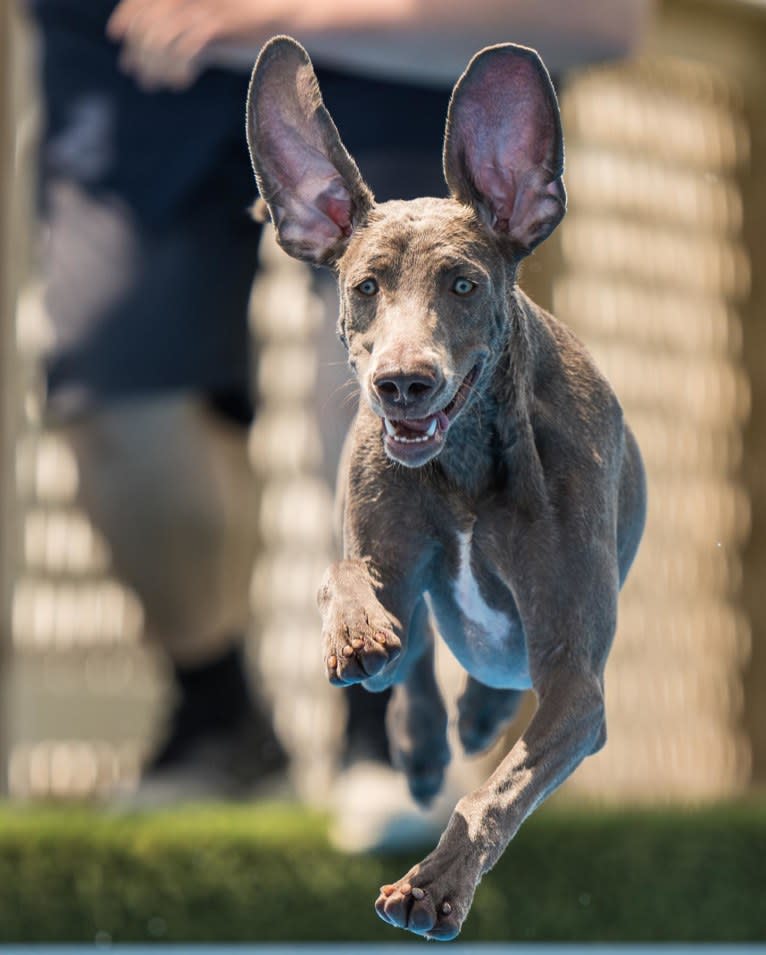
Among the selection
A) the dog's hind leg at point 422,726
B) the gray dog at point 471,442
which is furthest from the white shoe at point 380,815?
the gray dog at point 471,442

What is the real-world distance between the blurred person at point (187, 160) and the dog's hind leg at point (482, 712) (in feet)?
1.62

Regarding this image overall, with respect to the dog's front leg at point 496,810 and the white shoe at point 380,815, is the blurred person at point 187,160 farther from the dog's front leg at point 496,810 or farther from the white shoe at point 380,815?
the dog's front leg at point 496,810

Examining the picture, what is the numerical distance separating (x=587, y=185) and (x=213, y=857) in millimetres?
1365

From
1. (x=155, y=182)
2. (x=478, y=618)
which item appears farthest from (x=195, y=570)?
(x=478, y=618)

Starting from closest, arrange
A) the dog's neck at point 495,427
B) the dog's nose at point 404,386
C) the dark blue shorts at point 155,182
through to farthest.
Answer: the dog's nose at point 404,386 < the dog's neck at point 495,427 < the dark blue shorts at point 155,182

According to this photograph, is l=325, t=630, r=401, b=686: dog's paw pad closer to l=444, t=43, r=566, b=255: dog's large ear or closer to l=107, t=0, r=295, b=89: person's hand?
l=444, t=43, r=566, b=255: dog's large ear

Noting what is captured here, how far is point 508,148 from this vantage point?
4.72 feet

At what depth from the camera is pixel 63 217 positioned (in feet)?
7.63

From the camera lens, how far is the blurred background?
2.73 metres

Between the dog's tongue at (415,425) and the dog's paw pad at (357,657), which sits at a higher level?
the dog's tongue at (415,425)

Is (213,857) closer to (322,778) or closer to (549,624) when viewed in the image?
(322,778)

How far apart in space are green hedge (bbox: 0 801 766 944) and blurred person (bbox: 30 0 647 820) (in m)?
0.22

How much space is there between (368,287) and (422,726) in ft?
2.02

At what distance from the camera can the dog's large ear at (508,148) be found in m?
1.40
